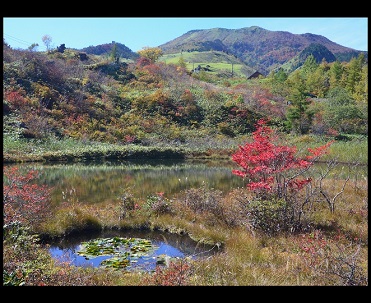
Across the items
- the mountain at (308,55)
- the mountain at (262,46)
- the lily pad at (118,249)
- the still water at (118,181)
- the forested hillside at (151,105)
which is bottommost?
the still water at (118,181)

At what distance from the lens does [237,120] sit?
41156 millimetres

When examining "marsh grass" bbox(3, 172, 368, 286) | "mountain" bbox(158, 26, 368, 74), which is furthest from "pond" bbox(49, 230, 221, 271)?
"mountain" bbox(158, 26, 368, 74)

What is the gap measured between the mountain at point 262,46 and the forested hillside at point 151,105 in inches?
3035

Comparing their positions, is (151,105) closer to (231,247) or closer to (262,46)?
(231,247)

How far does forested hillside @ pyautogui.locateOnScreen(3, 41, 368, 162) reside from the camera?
1302 inches

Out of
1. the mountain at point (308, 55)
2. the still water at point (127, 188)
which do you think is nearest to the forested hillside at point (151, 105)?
the still water at point (127, 188)

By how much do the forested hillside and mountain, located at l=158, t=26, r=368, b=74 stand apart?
77.1m

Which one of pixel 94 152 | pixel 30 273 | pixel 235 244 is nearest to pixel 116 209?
pixel 235 244

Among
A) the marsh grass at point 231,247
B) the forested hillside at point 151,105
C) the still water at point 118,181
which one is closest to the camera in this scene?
the marsh grass at point 231,247

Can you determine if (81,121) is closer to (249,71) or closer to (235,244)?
(235,244)

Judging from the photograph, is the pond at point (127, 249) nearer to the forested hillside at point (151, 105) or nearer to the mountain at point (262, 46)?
the forested hillside at point (151, 105)

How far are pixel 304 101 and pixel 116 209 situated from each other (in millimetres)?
Answer: 33022

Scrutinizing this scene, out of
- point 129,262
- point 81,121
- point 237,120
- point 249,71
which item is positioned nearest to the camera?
point 129,262

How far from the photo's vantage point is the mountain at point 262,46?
13850 centimetres
